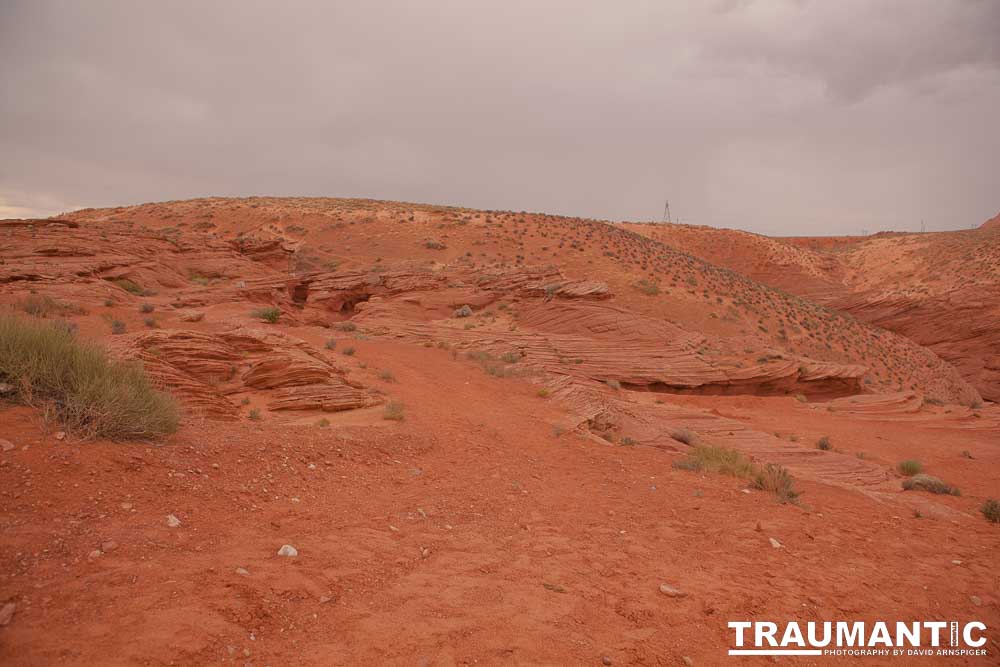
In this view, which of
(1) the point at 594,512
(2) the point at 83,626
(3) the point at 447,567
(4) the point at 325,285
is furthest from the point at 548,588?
(4) the point at 325,285

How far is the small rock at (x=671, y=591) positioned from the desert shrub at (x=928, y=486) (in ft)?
29.0

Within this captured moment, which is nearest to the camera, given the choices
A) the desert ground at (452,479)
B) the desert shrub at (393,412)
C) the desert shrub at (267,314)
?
the desert ground at (452,479)

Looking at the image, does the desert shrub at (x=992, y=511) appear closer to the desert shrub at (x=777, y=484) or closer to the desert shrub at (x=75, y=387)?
the desert shrub at (x=777, y=484)

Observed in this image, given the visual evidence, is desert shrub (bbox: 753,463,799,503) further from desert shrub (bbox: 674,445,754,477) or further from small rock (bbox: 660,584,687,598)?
small rock (bbox: 660,584,687,598)

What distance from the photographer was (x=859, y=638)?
4383 millimetres

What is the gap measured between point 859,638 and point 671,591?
1496 mm

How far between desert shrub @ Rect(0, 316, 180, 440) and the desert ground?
0.17 m

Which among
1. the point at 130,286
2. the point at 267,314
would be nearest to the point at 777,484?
the point at 267,314

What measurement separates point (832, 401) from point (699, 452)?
1227 centimetres

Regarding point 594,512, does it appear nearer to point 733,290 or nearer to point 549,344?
point 549,344

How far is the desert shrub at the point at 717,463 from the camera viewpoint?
9469mm

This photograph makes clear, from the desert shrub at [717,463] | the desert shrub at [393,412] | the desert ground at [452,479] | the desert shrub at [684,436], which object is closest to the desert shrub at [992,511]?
the desert ground at [452,479]

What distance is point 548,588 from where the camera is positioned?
15.1ft

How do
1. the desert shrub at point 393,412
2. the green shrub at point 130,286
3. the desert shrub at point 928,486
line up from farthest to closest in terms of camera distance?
the green shrub at point 130,286 → the desert shrub at point 928,486 → the desert shrub at point 393,412
